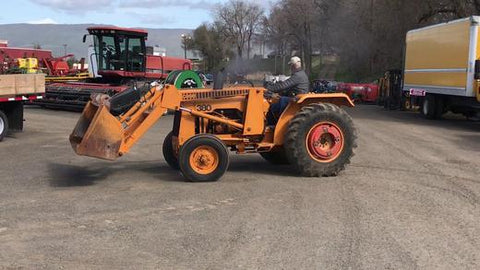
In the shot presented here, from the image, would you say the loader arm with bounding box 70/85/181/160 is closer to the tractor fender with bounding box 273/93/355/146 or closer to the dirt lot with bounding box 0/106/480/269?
the dirt lot with bounding box 0/106/480/269

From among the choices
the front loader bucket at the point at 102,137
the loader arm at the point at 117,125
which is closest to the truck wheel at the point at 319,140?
the loader arm at the point at 117,125

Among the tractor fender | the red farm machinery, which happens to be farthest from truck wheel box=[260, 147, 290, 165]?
the red farm machinery

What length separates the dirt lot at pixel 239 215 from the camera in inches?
205

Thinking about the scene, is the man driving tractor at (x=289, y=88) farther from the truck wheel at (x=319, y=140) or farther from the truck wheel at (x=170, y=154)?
the truck wheel at (x=170, y=154)

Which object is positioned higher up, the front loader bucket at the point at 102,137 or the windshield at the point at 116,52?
the windshield at the point at 116,52

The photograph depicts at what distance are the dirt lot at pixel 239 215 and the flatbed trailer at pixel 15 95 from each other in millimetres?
2776

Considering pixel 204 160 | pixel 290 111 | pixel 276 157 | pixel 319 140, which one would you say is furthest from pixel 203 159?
pixel 276 157

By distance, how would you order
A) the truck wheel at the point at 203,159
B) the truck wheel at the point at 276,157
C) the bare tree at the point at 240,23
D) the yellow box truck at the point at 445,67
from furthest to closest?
1. the bare tree at the point at 240,23
2. the yellow box truck at the point at 445,67
3. the truck wheel at the point at 276,157
4. the truck wheel at the point at 203,159

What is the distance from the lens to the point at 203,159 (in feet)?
27.5

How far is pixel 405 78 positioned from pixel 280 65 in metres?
56.0

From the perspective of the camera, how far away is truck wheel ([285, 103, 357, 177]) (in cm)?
876

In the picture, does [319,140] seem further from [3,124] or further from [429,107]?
[429,107]

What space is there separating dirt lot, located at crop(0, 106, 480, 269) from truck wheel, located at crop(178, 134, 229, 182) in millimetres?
179

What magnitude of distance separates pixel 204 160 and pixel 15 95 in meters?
7.32
